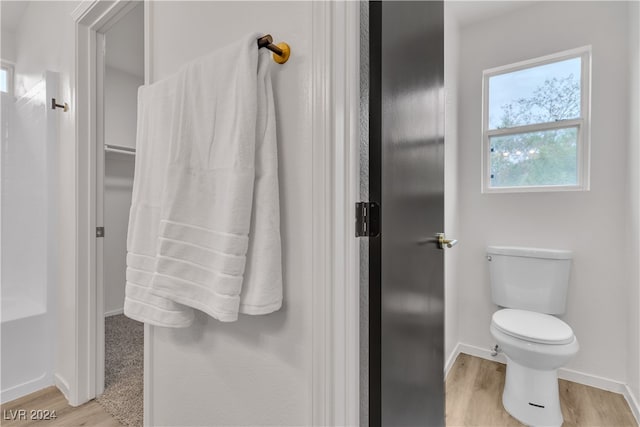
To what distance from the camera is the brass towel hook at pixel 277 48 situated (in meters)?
0.74

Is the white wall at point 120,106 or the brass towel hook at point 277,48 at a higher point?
the white wall at point 120,106

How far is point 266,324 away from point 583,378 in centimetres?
217

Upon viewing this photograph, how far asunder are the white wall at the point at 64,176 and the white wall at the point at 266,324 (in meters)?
1.01

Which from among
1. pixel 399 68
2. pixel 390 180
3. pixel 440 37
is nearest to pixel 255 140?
pixel 390 180

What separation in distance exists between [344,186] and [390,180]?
0.17 metres

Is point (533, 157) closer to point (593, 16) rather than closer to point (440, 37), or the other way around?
point (593, 16)

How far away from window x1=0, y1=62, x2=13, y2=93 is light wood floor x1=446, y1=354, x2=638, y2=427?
3.92 m

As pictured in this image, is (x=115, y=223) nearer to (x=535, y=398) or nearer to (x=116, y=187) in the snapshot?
(x=116, y=187)

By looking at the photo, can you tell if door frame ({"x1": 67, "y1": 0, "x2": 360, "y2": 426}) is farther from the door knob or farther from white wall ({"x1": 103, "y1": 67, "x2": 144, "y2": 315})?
white wall ({"x1": 103, "y1": 67, "x2": 144, "y2": 315})

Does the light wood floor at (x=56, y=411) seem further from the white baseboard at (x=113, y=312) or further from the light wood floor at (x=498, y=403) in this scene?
the light wood floor at (x=498, y=403)

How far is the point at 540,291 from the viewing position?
1937 millimetres

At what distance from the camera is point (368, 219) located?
2.62ft

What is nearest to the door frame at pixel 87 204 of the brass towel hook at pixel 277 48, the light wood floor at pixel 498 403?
the brass towel hook at pixel 277 48

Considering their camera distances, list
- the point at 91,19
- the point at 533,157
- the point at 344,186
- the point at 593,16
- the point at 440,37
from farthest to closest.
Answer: the point at 533,157 < the point at 593,16 < the point at 91,19 < the point at 440,37 < the point at 344,186
